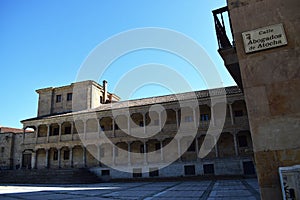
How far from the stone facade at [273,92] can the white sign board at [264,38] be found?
8 cm

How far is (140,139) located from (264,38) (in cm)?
2396

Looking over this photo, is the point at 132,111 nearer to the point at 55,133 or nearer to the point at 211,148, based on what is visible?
the point at 211,148

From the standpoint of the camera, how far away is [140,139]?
27688mm

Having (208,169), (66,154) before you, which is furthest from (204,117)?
(66,154)

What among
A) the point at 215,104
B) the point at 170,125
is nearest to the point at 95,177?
the point at 170,125

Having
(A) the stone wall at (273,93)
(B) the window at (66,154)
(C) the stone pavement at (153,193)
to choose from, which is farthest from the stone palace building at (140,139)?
(A) the stone wall at (273,93)

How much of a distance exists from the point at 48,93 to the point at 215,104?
27111 mm

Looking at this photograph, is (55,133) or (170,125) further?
(55,133)

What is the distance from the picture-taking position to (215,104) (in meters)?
26.0

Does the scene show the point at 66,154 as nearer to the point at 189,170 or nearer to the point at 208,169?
the point at 189,170

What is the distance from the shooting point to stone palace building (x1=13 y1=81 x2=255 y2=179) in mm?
24953

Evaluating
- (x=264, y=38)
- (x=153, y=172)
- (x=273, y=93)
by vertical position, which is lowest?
(x=153, y=172)

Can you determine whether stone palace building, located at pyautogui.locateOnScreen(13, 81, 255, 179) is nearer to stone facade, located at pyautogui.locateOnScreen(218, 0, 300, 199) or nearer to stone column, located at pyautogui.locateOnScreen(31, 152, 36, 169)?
stone column, located at pyautogui.locateOnScreen(31, 152, 36, 169)

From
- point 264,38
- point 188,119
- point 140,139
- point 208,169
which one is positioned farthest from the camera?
point 188,119
